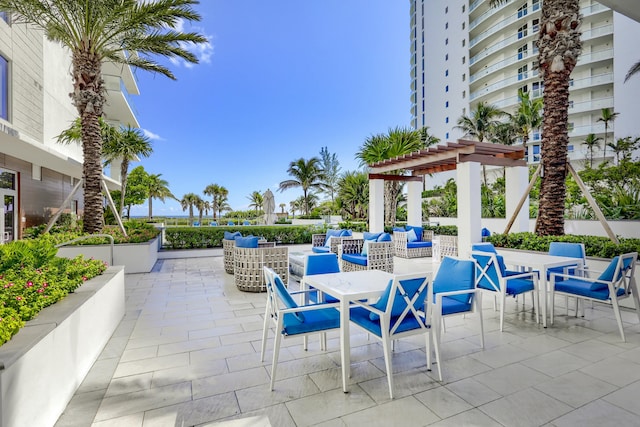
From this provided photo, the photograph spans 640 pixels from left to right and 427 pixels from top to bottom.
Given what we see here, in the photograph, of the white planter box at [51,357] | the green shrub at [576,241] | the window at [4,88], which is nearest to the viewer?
the white planter box at [51,357]

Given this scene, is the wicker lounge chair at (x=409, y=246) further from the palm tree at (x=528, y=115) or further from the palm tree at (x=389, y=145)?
the palm tree at (x=528, y=115)

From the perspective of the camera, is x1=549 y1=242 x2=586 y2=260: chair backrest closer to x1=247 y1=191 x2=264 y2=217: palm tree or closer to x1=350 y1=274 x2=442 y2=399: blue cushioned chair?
x1=350 y1=274 x2=442 y2=399: blue cushioned chair

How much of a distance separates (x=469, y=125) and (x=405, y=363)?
24.3 m

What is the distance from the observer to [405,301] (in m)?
2.76

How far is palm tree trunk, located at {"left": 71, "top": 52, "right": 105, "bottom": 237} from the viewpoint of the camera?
8.19 meters

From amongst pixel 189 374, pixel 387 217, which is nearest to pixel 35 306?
pixel 189 374

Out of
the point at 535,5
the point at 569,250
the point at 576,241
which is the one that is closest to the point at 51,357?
the point at 569,250

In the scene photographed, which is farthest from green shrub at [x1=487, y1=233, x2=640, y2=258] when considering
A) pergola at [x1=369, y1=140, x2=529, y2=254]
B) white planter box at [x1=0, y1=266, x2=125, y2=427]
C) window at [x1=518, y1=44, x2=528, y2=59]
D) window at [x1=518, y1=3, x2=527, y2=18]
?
window at [x1=518, y1=3, x2=527, y2=18]

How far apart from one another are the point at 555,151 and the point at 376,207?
5.43 metres

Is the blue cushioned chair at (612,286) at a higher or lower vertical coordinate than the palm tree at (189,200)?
lower

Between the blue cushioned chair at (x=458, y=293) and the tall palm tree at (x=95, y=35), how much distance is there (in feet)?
28.5

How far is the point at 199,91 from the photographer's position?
33781mm

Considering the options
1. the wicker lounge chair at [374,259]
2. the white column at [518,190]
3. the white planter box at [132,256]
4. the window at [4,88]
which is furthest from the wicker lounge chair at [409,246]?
the window at [4,88]

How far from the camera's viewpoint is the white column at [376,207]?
11.2 m
